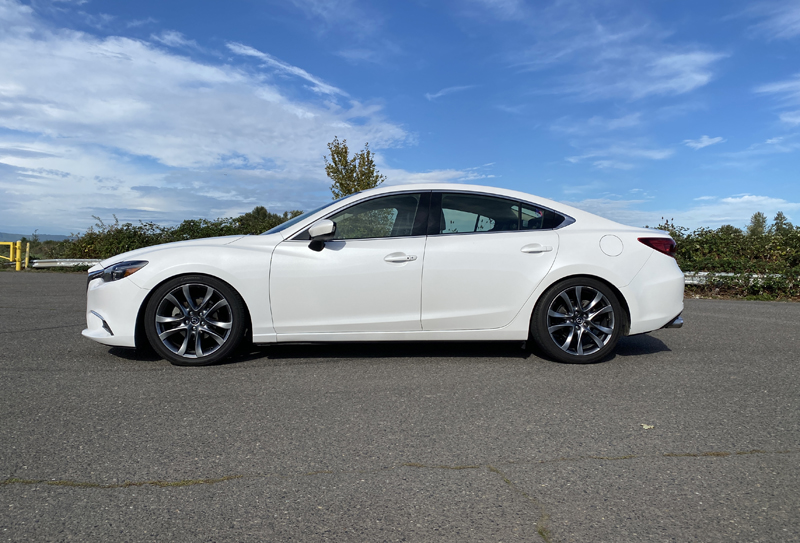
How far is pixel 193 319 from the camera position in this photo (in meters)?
4.96

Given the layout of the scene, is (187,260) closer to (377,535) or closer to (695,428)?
(377,535)

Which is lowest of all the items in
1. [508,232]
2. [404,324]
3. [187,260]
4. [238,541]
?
[238,541]

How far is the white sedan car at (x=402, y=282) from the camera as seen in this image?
4.93 metres

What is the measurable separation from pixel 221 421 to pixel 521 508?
6.18ft

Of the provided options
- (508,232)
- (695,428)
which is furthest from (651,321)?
(695,428)

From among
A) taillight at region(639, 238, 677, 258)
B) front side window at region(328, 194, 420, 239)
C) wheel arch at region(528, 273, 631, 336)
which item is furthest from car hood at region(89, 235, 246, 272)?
taillight at region(639, 238, 677, 258)

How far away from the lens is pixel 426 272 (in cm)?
499

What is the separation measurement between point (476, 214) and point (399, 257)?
0.84 m

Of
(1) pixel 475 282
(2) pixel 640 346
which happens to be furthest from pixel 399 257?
(2) pixel 640 346

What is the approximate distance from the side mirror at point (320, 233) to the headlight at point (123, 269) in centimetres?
140

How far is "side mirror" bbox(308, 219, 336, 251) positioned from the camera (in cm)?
486

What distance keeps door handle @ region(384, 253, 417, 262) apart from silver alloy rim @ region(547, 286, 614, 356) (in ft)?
4.12

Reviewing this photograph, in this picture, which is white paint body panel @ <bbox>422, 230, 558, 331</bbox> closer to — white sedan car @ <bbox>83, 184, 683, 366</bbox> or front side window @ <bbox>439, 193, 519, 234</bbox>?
white sedan car @ <bbox>83, 184, 683, 366</bbox>

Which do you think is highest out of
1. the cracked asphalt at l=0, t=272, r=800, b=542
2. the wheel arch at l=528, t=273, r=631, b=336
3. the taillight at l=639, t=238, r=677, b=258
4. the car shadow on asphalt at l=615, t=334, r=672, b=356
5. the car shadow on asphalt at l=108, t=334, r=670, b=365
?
the taillight at l=639, t=238, r=677, b=258
